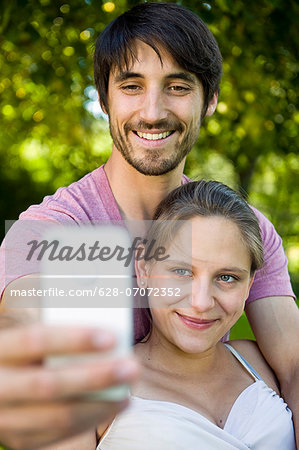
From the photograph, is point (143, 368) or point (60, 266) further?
point (143, 368)

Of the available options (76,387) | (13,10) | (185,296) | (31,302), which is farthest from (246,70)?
(76,387)

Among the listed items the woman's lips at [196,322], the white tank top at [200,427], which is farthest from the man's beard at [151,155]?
the white tank top at [200,427]

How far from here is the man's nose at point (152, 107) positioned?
2000 millimetres

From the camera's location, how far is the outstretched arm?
1927mm

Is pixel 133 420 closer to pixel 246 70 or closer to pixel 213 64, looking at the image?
pixel 213 64

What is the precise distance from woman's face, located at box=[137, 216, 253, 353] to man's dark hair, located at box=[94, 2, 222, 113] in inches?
25.8

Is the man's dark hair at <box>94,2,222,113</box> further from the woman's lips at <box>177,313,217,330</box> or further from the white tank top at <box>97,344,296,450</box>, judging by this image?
the white tank top at <box>97,344,296,450</box>

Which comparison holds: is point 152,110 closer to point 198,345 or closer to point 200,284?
point 200,284

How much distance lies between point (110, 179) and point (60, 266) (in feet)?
2.91

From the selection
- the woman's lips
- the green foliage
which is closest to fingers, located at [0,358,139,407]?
the woman's lips

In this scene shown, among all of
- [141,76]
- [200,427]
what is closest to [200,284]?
[200,427]

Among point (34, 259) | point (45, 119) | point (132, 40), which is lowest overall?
point (45, 119)

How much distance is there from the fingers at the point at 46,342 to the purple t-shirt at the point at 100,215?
3.34ft

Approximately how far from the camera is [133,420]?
60.9 inches
